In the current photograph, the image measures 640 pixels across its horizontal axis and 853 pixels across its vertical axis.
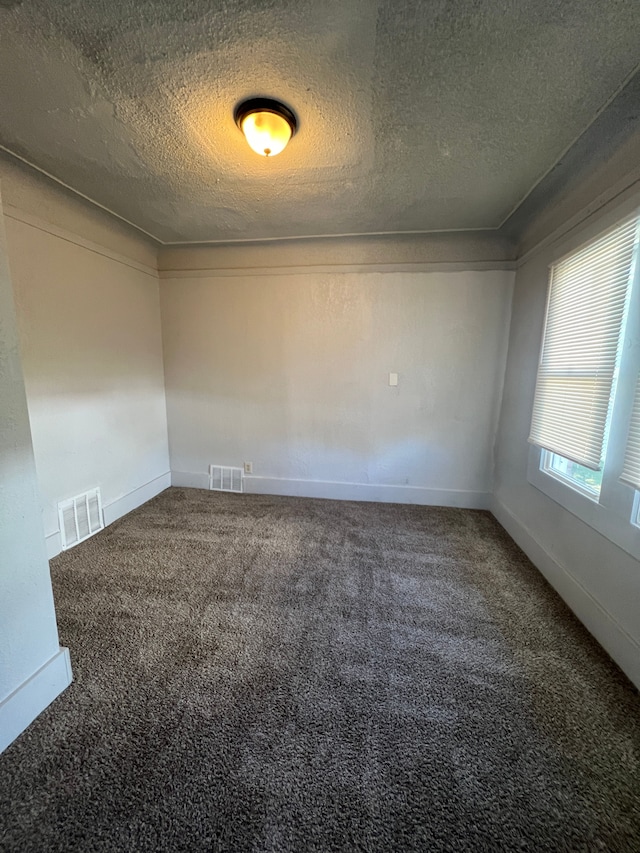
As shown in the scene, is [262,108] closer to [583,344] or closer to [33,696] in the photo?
[583,344]

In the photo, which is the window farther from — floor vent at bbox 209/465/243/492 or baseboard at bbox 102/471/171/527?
baseboard at bbox 102/471/171/527

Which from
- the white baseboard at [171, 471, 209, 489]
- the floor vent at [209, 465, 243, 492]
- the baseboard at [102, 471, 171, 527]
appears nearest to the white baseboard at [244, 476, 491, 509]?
the floor vent at [209, 465, 243, 492]

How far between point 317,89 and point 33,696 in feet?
8.90

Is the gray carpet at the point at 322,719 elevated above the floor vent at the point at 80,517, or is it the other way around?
the floor vent at the point at 80,517

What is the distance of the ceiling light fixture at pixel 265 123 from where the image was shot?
1425mm

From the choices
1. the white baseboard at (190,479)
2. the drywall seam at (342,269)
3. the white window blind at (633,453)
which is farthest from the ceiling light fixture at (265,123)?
the white baseboard at (190,479)

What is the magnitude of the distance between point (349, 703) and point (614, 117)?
2839mm

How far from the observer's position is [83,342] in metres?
2.48

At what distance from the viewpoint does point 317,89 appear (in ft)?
4.46

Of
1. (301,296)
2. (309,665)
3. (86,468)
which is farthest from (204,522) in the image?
(301,296)

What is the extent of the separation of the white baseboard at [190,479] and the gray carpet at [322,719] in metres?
1.37

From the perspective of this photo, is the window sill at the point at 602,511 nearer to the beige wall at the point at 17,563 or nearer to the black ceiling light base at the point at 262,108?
the black ceiling light base at the point at 262,108

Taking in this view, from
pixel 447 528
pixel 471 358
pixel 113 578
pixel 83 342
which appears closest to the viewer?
pixel 113 578

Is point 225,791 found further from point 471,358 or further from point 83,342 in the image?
point 471,358
